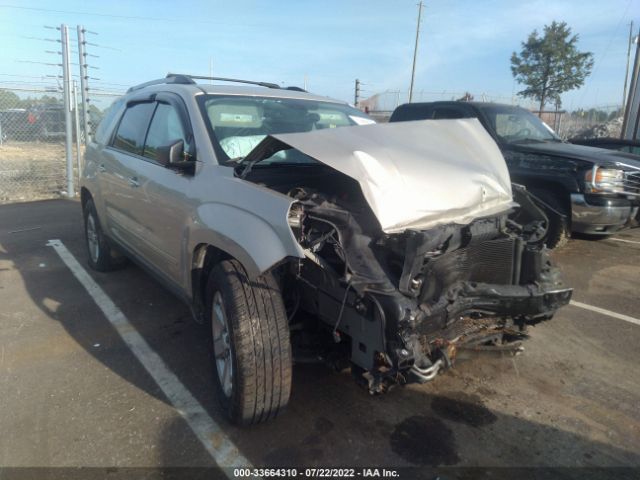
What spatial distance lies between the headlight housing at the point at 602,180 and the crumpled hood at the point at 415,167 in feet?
9.24

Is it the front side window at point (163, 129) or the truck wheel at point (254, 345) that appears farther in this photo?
the front side window at point (163, 129)

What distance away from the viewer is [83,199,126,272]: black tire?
206 inches

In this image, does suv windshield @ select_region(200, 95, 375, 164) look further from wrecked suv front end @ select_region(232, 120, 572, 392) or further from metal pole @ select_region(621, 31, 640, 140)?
metal pole @ select_region(621, 31, 640, 140)

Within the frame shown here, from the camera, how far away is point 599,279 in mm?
5395

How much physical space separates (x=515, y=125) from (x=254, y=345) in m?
5.69

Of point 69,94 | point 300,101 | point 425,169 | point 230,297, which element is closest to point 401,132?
point 425,169

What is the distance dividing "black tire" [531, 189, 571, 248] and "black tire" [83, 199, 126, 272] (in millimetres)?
4909

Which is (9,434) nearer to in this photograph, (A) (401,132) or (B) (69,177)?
(A) (401,132)

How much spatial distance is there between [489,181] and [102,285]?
13.1ft

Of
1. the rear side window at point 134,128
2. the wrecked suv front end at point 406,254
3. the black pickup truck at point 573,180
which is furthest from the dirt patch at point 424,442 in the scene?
the black pickup truck at point 573,180

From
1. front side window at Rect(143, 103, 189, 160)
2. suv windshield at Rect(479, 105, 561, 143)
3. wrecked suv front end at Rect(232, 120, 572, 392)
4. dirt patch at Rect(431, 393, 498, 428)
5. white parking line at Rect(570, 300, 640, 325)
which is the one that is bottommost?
dirt patch at Rect(431, 393, 498, 428)

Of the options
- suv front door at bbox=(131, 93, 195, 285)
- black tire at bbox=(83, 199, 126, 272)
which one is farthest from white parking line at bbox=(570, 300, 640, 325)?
black tire at bbox=(83, 199, 126, 272)

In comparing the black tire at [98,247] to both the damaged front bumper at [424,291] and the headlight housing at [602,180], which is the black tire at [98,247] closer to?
the damaged front bumper at [424,291]

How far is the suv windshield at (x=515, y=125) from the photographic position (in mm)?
6582
